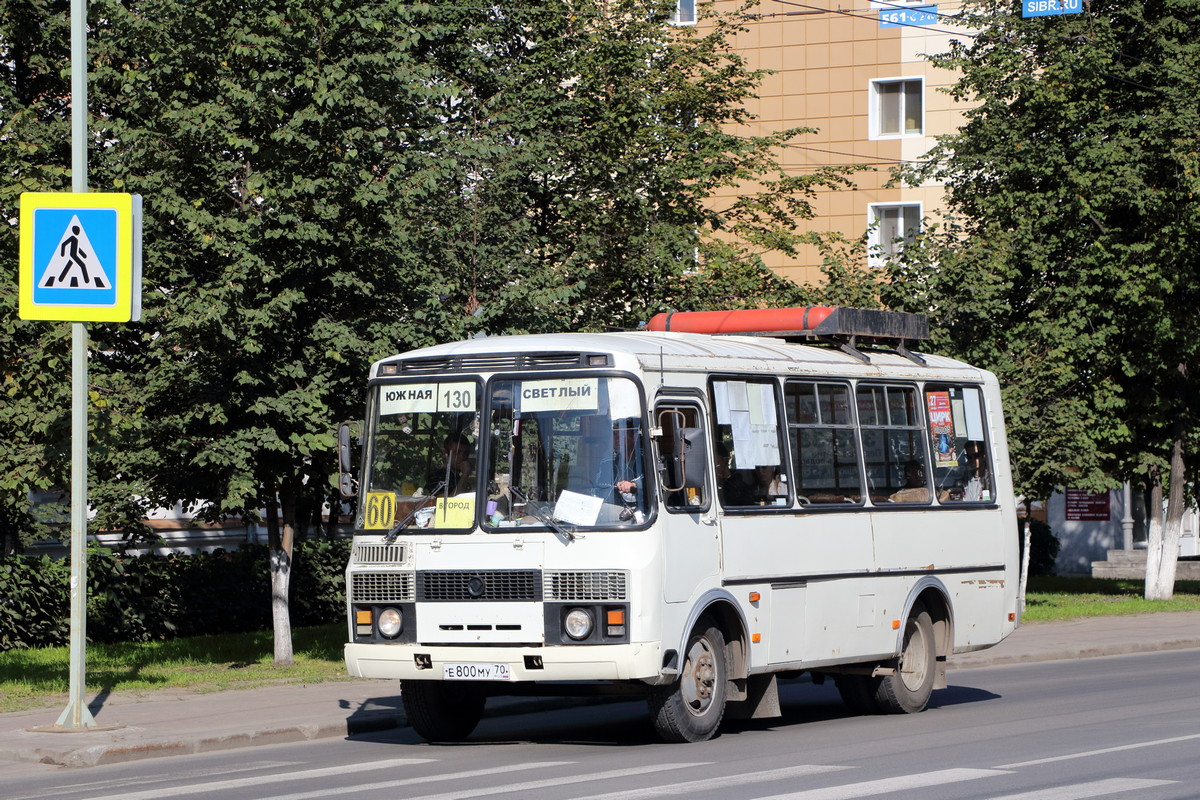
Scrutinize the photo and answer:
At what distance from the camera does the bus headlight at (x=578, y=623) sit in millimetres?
11711

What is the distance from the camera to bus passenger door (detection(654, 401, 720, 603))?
471 inches

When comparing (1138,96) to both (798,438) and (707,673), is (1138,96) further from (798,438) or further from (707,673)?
(707,673)

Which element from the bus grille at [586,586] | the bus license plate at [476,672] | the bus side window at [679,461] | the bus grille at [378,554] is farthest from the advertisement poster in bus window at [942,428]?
the bus grille at [378,554]

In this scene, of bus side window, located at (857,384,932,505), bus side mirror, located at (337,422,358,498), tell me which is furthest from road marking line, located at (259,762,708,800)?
bus side window, located at (857,384,932,505)

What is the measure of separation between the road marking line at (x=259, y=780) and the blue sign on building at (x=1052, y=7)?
80.3ft

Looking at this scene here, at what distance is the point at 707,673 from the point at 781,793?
286 centimetres

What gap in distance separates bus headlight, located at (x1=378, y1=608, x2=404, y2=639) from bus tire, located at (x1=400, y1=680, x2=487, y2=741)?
68 centimetres

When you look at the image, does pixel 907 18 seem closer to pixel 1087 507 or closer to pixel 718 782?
pixel 1087 507

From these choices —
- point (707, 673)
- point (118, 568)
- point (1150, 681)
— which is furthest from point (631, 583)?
point (118, 568)

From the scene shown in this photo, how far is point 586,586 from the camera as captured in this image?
11734 millimetres

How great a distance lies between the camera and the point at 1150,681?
17.7 metres

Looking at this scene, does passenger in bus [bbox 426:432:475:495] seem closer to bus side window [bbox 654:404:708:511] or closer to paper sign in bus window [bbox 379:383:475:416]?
paper sign in bus window [bbox 379:383:475:416]

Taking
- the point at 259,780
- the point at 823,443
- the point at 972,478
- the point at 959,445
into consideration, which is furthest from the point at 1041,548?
the point at 259,780

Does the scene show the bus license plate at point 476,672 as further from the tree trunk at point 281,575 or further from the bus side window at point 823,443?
the tree trunk at point 281,575
